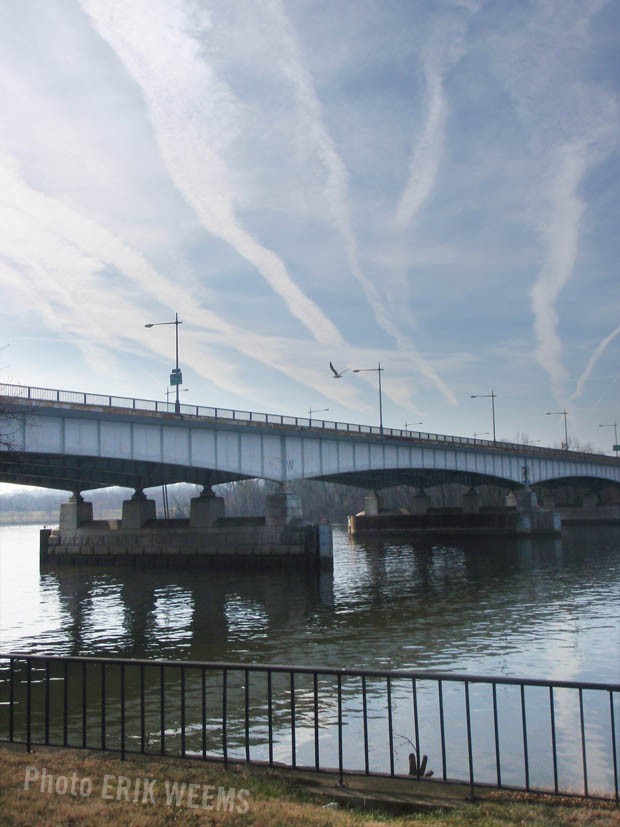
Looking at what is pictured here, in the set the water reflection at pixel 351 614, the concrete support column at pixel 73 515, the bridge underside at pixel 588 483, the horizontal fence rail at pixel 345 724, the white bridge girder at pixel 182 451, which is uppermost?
the white bridge girder at pixel 182 451

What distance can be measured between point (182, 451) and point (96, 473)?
12.3 m

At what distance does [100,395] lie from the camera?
1838 inches

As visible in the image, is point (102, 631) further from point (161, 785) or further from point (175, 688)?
point (161, 785)

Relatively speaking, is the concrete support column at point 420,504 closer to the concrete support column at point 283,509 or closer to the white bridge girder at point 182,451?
the white bridge girder at point 182,451

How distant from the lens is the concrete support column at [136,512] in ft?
201

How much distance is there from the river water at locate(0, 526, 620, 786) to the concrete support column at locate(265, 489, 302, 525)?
430 cm

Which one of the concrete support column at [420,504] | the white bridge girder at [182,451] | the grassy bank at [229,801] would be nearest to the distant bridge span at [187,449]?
the white bridge girder at [182,451]

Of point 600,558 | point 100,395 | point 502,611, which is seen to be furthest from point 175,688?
point 600,558

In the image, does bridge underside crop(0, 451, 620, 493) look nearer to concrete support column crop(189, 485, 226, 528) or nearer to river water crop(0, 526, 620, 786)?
concrete support column crop(189, 485, 226, 528)

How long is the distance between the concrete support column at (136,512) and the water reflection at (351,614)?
4807 millimetres

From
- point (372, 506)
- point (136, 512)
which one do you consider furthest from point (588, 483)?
point (136, 512)

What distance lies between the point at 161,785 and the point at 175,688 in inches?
417

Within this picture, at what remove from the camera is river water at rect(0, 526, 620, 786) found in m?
21.8

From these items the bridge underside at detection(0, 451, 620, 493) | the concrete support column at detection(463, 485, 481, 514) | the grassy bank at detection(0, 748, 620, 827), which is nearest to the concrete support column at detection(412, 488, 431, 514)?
the concrete support column at detection(463, 485, 481, 514)
